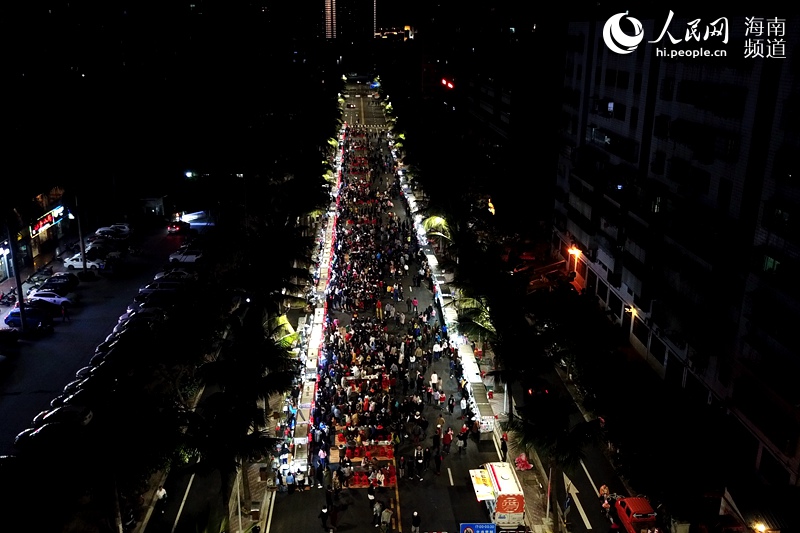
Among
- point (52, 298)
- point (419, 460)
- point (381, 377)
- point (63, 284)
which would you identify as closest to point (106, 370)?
point (381, 377)

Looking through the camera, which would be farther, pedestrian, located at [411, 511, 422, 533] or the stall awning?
the stall awning

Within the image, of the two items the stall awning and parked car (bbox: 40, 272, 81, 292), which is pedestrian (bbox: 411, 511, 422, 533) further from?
parked car (bbox: 40, 272, 81, 292)

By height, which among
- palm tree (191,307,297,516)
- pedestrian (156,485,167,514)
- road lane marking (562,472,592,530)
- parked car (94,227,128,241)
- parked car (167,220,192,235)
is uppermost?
palm tree (191,307,297,516)

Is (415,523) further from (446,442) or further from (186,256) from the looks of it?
(186,256)

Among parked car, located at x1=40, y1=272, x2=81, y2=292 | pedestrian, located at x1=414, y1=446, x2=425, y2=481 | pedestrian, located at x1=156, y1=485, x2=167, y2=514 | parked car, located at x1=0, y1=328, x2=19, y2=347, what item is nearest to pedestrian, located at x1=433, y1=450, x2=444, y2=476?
pedestrian, located at x1=414, y1=446, x2=425, y2=481

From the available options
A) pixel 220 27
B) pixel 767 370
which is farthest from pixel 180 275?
pixel 220 27

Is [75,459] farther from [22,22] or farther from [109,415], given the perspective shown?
[22,22]
